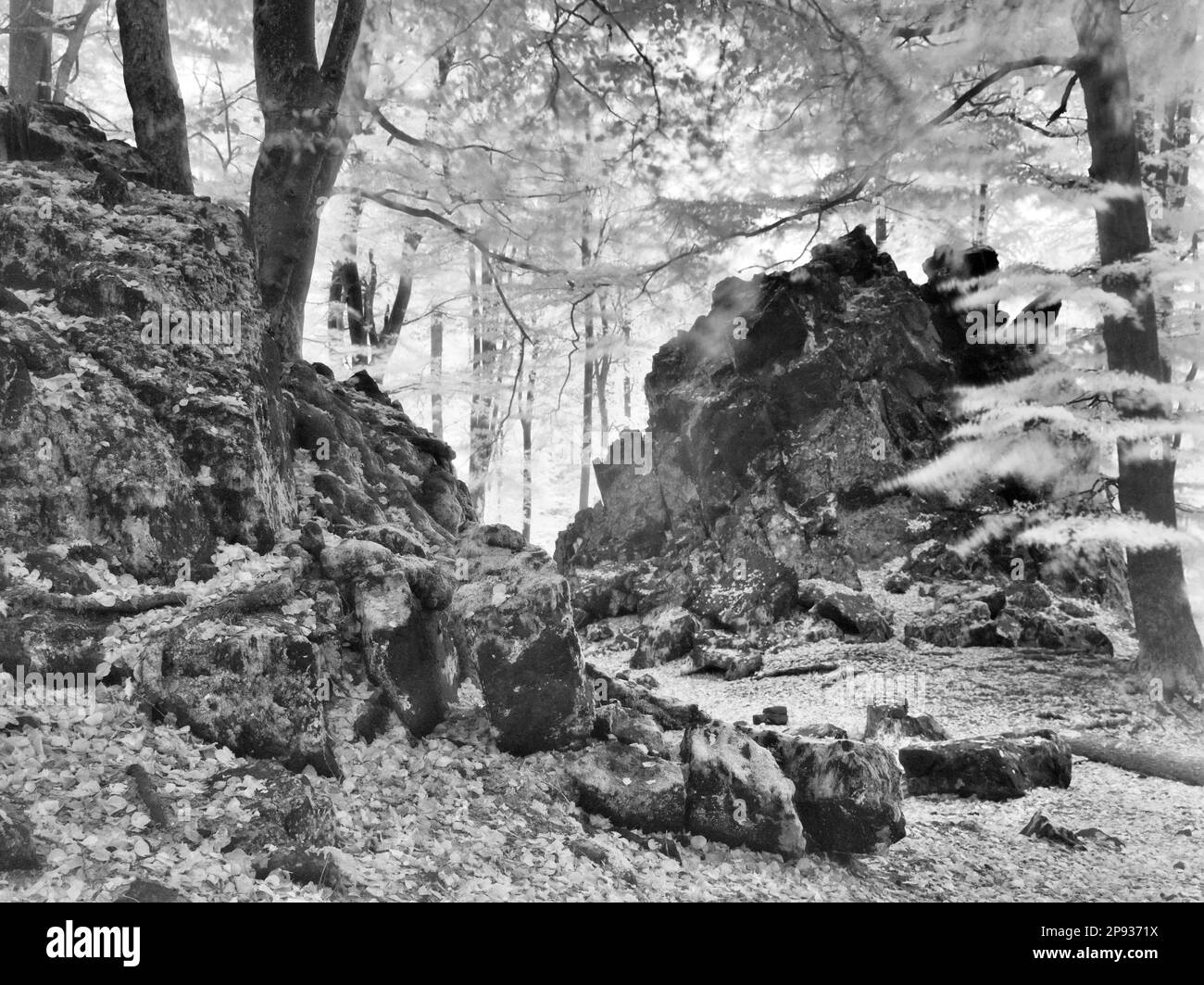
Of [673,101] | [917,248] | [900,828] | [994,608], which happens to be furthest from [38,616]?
[917,248]

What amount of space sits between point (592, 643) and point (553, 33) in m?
8.74

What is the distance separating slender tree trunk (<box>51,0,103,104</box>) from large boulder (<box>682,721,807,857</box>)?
8.80 m

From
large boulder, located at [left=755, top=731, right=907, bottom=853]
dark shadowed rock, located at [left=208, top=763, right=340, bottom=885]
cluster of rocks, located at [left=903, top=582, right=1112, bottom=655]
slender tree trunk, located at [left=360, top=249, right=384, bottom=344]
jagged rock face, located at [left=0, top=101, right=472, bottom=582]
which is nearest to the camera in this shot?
dark shadowed rock, located at [left=208, top=763, right=340, bottom=885]

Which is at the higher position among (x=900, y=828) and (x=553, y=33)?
(x=553, y=33)

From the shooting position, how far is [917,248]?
1424cm

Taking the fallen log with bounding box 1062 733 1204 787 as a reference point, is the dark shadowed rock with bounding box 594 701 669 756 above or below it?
above

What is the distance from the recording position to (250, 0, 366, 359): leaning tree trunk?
6.36 m

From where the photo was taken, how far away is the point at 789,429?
490 inches

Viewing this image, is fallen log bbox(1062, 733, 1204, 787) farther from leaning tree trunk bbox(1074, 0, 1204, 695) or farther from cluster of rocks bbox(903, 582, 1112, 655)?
cluster of rocks bbox(903, 582, 1112, 655)

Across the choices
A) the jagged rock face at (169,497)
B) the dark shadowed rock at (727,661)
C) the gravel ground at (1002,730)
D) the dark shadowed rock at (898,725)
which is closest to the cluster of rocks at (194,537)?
the jagged rock face at (169,497)

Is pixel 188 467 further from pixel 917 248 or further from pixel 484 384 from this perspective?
pixel 917 248

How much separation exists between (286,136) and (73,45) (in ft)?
16.1

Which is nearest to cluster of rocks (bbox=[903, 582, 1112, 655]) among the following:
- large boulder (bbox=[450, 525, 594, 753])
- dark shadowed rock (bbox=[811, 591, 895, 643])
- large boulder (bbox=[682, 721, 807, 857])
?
dark shadowed rock (bbox=[811, 591, 895, 643])

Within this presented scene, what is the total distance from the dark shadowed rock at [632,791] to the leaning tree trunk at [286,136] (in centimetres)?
441
